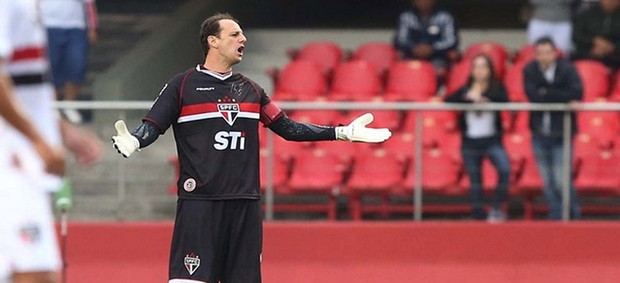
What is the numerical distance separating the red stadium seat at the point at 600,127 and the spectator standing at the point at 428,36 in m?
1.82

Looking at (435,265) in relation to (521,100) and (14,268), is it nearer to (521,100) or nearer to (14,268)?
(521,100)

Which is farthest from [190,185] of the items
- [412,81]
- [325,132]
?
[412,81]

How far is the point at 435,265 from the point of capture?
11812 mm

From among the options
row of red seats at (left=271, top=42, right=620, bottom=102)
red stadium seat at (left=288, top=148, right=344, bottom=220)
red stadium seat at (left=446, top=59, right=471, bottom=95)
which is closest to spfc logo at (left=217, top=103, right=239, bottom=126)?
red stadium seat at (left=288, top=148, right=344, bottom=220)

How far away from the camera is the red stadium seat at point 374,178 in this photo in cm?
1203

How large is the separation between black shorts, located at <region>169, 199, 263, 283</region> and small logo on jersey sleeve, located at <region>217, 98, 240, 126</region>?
42 cm

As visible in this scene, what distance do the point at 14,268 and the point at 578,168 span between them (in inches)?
299

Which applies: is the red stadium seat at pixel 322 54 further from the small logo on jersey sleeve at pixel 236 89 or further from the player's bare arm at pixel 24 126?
the player's bare arm at pixel 24 126

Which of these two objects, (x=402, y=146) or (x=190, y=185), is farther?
(x=402, y=146)

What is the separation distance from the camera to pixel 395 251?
11836mm

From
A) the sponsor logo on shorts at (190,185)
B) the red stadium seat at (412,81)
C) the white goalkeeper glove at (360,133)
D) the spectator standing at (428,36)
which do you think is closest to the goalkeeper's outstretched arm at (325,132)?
the white goalkeeper glove at (360,133)

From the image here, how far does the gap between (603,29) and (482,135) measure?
2.52m

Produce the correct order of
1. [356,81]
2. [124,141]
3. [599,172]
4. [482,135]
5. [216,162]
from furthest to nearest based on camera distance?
1. [356,81]
2. [599,172]
3. [482,135]
4. [216,162]
5. [124,141]

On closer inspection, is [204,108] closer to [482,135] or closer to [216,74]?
[216,74]
